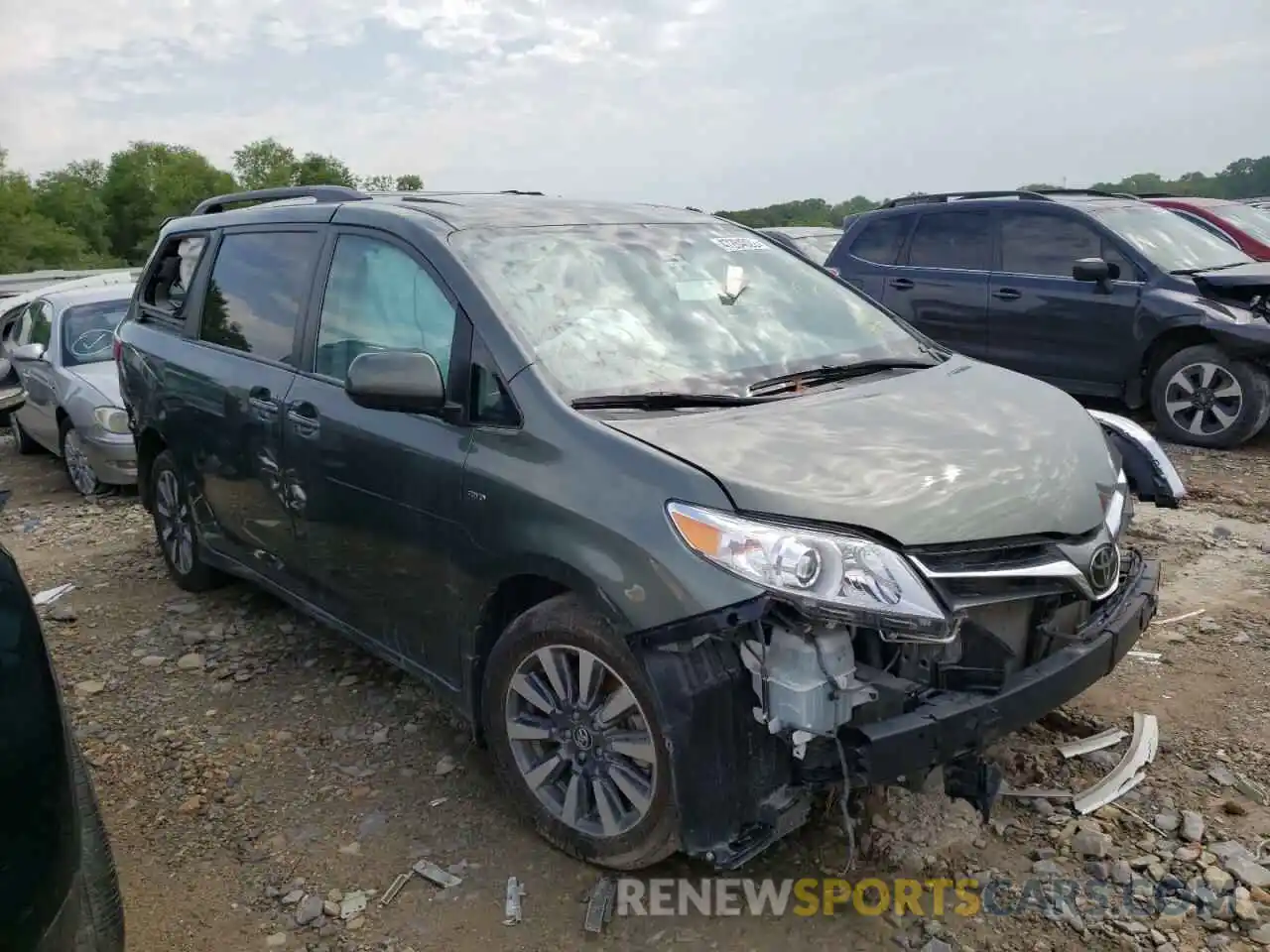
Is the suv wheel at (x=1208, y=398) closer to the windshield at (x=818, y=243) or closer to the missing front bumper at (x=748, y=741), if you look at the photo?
the windshield at (x=818, y=243)

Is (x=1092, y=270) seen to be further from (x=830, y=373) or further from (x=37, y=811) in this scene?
(x=37, y=811)

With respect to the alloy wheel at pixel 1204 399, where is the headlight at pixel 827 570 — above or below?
above

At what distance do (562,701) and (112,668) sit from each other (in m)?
2.69

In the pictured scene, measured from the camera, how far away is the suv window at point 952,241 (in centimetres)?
874

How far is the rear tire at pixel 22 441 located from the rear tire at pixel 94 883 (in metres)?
8.78

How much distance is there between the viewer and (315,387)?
12.3ft

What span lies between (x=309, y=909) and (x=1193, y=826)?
255cm

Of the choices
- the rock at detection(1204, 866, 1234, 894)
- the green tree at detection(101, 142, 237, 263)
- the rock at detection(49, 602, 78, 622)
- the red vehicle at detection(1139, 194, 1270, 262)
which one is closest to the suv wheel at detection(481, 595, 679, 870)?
the rock at detection(1204, 866, 1234, 894)

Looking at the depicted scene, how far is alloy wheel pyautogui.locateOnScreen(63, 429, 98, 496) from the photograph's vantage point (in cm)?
785

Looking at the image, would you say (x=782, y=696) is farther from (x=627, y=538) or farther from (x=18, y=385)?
(x=18, y=385)

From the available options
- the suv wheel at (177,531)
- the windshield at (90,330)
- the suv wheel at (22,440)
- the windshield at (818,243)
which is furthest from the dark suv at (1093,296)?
the suv wheel at (22,440)

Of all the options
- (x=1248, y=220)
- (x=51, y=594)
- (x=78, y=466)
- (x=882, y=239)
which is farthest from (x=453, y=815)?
(x=1248, y=220)

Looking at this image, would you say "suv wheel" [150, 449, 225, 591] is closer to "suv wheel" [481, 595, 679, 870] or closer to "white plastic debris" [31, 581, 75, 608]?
"white plastic debris" [31, 581, 75, 608]

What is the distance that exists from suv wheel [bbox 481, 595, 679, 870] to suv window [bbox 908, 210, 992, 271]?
7050 mm
